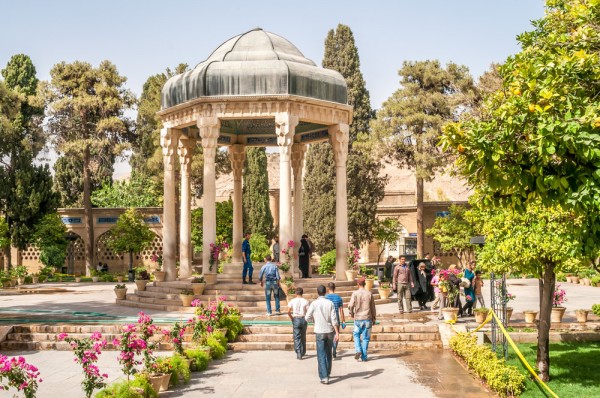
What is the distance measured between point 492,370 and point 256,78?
475 inches

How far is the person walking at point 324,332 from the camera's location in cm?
1063

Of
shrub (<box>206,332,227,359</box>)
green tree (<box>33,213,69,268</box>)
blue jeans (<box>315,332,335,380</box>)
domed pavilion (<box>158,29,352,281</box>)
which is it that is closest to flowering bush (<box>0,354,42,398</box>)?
blue jeans (<box>315,332,335,380</box>)

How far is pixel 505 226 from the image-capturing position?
11.5 metres

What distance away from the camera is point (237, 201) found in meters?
24.7

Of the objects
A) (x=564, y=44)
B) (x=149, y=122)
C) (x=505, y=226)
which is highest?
(x=149, y=122)

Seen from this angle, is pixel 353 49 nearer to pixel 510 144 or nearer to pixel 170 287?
pixel 170 287

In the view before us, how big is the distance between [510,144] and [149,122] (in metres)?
36.0

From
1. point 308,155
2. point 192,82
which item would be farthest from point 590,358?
point 308,155

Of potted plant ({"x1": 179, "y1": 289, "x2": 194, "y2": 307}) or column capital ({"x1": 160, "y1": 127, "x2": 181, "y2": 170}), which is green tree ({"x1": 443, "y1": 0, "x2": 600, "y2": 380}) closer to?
potted plant ({"x1": 179, "y1": 289, "x2": 194, "y2": 307})

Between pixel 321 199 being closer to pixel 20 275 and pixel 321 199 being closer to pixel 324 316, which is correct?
pixel 20 275

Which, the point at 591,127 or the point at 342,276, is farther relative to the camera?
the point at 342,276

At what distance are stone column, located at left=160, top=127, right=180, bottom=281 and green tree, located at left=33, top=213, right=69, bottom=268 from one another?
1709 centimetres

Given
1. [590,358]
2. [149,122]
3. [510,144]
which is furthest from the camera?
[149,122]

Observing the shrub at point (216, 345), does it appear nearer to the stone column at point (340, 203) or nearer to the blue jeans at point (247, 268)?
the blue jeans at point (247, 268)
